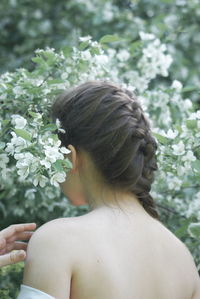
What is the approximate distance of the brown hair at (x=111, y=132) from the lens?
2043mm

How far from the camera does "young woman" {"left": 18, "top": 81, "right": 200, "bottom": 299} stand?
72.5 inches

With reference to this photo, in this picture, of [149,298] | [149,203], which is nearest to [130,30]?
[149,203]

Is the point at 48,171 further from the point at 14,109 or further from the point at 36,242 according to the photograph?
the point at 14,109

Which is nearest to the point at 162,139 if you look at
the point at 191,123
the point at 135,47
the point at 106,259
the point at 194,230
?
the point at 191,123

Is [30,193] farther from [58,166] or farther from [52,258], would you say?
[52,258]

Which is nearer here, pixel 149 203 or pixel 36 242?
pixel 36 242

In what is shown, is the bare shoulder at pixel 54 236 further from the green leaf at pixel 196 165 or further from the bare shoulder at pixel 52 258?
the green leaf at pixel 196 165

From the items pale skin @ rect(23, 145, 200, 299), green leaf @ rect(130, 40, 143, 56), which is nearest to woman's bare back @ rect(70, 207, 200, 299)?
pale skin @ rect(23, 145, 200, 299)

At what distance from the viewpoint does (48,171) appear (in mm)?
2018

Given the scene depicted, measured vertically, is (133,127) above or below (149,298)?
above

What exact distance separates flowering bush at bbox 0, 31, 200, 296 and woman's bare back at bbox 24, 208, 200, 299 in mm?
194

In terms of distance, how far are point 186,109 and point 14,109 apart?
850 mm

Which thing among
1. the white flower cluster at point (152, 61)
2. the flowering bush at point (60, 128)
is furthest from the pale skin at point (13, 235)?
the white flower cluster at point (152, 61)

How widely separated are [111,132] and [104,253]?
14.4 inches
